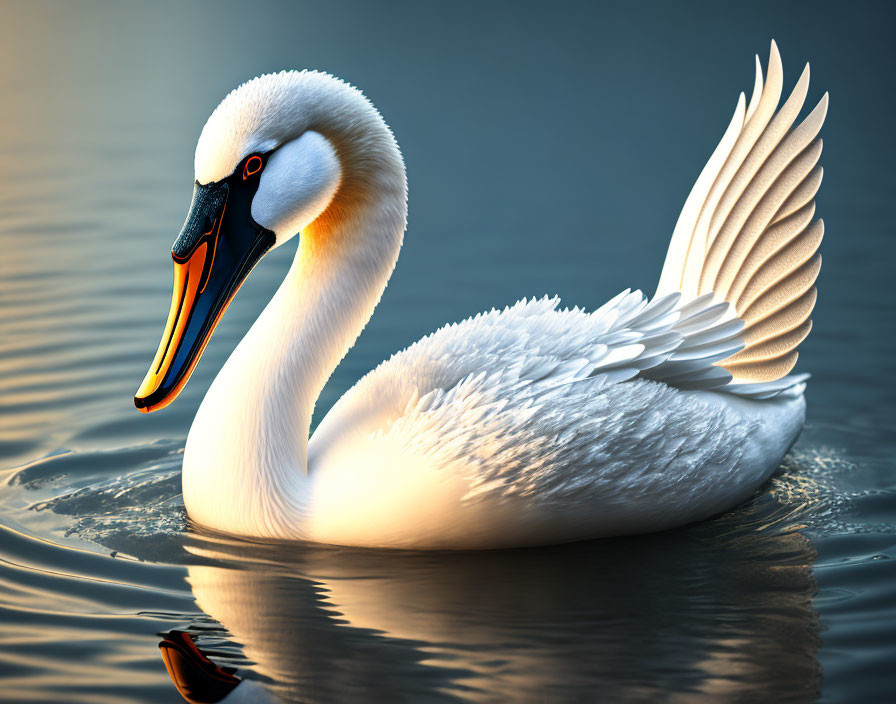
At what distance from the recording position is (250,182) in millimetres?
4543

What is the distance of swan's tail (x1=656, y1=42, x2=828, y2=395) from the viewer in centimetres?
555

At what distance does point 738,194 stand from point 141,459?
2.90 meters

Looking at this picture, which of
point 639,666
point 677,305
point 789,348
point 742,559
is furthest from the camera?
point 789,348

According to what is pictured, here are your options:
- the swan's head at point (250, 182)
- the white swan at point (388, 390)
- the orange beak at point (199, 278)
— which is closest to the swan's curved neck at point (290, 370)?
the white swan at point (388, 390)

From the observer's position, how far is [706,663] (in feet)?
12.5

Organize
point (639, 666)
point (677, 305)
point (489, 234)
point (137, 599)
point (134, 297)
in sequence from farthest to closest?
point (489, 234) → point (134, 297) → point (677, 305) → point (137, 599) → point (639, 666)

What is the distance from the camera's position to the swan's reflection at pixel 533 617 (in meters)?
3.70

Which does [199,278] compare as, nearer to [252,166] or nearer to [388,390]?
[252,166]

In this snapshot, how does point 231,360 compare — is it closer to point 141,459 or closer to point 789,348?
point 141,459

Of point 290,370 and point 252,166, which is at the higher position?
point 252,166

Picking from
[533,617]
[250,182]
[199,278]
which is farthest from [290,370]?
[533,617]

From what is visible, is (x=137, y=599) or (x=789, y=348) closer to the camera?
(x=137, y=599)

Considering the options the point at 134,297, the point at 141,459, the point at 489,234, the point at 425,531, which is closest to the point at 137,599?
the point at 425,531

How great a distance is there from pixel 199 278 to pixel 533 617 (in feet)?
5.49
